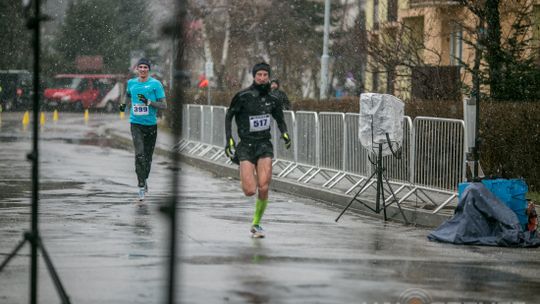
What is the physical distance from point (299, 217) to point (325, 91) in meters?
22.1

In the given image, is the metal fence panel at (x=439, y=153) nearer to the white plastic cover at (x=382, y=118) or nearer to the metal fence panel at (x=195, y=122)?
the white plastic cover at (x=382, y=118)

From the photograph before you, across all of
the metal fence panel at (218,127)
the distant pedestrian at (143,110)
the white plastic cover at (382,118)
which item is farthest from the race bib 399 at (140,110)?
the metal fence panel at (218,127)

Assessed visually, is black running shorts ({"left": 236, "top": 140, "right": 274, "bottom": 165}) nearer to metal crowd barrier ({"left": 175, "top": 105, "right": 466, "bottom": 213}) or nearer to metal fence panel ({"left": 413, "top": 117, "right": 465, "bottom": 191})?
metal crowd barrier ({"left": 175, "top": 105, "right": 466, "bottom": 213})

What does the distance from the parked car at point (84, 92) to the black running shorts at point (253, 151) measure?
61.5m

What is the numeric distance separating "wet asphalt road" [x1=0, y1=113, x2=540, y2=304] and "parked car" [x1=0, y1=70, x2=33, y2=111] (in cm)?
5001

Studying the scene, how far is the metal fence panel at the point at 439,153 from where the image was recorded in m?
15.6

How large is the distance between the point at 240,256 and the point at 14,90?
2387 inches

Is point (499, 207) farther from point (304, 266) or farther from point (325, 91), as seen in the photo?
point (325, 91)

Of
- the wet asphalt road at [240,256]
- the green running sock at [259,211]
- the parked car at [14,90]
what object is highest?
the parked car at [14,90]

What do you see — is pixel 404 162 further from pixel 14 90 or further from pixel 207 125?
pixel 14 90

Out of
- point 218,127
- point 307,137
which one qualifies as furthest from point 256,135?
point 218,127

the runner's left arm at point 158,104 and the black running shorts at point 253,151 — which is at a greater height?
the runner's left arm at point 158,104

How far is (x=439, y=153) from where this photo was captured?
16031 millimetres

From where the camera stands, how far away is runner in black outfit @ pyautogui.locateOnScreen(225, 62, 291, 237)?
1312cm
